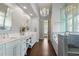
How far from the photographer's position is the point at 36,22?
8.95 ft

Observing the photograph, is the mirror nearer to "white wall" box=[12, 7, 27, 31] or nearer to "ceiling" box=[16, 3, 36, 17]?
"white wall" box=[12, 7, 27, 31]

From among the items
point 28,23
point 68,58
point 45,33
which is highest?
point 28,23

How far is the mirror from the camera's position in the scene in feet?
6.64

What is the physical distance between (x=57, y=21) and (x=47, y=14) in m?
0.37

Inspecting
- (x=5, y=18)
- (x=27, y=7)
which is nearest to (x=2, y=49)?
(x=5, y=18)

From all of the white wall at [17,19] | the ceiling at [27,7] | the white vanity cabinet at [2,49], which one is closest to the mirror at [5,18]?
the white wall at [17,19]

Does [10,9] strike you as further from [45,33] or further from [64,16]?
[64,16]

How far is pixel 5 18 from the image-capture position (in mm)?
2176

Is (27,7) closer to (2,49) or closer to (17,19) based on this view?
(17,19)

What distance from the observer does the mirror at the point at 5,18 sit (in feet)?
6.64

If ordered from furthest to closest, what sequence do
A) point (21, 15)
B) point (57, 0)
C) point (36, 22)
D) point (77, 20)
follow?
point (36, 22)
point (21, 15)
point (77, 20)
point (57, 0)

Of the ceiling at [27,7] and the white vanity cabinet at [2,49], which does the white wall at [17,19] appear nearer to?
the ceiling at [27,7]

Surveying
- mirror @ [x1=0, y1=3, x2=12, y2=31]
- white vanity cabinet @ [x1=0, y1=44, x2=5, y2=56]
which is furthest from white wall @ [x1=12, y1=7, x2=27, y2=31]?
white vanity cabinet @ [x1=0, y1=44, x2=5, y2=56]

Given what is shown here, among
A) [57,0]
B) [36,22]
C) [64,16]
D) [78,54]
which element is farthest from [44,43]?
[57,0]
